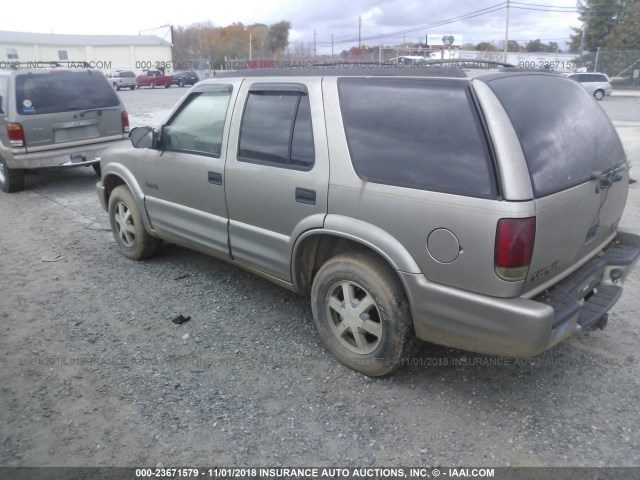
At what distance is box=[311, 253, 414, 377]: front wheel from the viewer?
121 inches

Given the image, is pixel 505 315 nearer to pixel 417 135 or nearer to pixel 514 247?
pixel 514 247

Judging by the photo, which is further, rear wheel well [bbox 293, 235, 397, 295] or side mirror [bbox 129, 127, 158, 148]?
side mirror [bbox 129, 127, 158, 148]

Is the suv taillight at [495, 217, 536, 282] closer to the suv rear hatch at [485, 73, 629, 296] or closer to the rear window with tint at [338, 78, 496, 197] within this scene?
the suv rear hatch at [485, 73, 629, 296]

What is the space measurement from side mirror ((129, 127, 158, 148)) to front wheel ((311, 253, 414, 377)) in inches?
86.6

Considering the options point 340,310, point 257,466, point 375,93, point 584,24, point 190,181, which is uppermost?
point 584,24

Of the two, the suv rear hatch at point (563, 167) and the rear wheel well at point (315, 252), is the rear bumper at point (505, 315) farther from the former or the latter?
the rear wheel well at point (315, 252)

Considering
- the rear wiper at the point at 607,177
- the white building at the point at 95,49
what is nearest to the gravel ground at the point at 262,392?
the rear wiper at the point at 607,177

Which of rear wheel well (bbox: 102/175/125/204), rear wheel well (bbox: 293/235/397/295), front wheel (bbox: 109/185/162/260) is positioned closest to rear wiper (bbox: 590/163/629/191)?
rear wheel well (bbox: 293/235/397/295)

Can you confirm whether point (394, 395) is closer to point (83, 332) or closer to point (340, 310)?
point (340, 310)

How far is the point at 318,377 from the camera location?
3.40m

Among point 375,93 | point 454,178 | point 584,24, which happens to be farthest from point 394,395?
point 584,24

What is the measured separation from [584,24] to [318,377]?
6228 centimetres

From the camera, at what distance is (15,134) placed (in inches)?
313

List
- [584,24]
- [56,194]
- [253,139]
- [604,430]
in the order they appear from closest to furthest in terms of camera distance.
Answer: [604,430]
[253,139]
[56,194]
[584,24]
